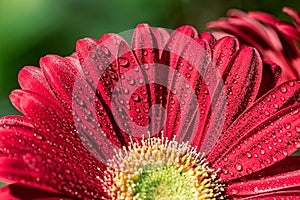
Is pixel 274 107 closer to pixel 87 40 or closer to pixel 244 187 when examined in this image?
pixel 244 187

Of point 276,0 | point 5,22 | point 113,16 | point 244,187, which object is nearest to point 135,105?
point 244,187

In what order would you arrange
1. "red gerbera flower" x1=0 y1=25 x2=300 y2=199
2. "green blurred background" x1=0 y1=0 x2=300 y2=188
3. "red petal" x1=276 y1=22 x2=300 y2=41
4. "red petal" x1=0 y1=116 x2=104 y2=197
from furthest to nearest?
1. "green blurred background" x1=0 y1=0 x2=300 y2=188
2. "red petal" x1=276 y1=22 x2=300 y2=41
3. "red gerbera flower" x1=0 y1=25 x2=300 y2=199
4. "red petal" x1=0 y1=116 x2=104 y2=197

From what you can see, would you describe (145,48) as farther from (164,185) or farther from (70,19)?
(70,19)

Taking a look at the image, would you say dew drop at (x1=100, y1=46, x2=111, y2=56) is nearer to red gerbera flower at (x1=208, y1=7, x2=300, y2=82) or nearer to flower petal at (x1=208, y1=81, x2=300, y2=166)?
flower petal at (x1=208, y1=81, x2=300, y2=166)

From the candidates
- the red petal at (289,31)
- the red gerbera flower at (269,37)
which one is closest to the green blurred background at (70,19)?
the red gerbera flower at (269,37)

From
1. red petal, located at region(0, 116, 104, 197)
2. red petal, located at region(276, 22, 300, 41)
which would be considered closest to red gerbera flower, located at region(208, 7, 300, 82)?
red petal, located at region(276, 22, 300, 41)
